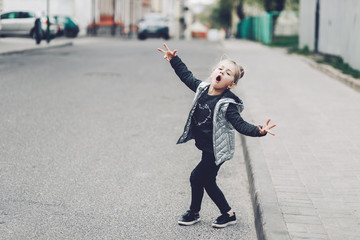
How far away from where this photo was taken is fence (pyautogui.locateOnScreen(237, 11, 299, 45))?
1238 inches

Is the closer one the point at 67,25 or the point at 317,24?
the point at 317,24

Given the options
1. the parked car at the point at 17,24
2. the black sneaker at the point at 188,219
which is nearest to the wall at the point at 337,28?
the black sneaker at the point at 188,219

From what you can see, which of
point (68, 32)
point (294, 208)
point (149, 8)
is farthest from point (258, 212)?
point (149, 8)

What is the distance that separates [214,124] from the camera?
3.82m

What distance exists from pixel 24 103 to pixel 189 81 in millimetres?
5477

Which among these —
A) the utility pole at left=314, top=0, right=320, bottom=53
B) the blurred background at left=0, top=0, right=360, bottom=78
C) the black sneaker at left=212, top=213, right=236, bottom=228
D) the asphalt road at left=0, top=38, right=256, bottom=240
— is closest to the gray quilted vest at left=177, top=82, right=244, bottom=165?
the black sneaker at left=212, top=213, right=236, bottom=228

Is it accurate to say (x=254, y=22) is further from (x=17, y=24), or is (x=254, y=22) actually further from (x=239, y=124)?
(x=239, y=124)

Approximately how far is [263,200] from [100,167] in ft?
6.56

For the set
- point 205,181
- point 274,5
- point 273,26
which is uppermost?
point 274,5

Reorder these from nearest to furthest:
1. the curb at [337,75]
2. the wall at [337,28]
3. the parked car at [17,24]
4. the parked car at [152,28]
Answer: the curb at [337,75] < the wall at [337,28] < the parked car at [17,24] < the parked car at [152,28]

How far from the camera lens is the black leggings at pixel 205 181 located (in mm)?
3979

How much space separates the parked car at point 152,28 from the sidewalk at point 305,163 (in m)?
26.2

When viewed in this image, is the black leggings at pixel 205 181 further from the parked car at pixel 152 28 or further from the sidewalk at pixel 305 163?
the parked car at pixel 152 28

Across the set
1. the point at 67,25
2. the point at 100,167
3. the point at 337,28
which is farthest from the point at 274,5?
the point at 100,167
